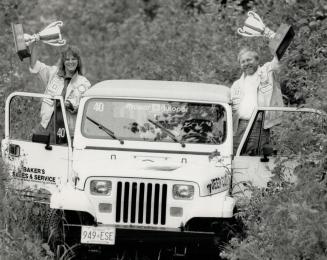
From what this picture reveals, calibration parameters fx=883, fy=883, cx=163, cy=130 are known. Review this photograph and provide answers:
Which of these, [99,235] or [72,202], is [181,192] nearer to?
[99,235]

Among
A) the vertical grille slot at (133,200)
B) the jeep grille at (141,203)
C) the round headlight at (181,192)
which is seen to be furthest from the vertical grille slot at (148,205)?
the round headlight at (181,192)

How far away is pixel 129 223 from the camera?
782 cm

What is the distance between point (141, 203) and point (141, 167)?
392mm

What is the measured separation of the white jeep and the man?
0.57 feet

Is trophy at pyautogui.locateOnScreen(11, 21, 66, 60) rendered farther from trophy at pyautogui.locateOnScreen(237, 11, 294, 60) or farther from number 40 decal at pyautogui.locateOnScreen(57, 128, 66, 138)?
trophy at pyautogui.locateOnScreen(237, 11, 294, 60)

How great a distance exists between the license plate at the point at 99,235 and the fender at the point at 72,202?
0.20 meters

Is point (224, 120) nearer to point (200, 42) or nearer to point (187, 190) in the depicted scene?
point (187, 190)

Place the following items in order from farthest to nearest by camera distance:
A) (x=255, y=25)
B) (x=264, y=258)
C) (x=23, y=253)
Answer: (x=255, y=25)
(x=23, y=253)
(x=264, y=258)

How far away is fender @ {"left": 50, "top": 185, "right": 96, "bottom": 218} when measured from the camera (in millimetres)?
7730

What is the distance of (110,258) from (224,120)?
5.79 ft

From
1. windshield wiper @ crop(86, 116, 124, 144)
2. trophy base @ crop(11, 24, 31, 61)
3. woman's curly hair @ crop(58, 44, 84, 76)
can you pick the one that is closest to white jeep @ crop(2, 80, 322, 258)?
windshield wiper @ crop(86, 116, 124, 144)

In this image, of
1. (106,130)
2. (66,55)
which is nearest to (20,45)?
(66,55)

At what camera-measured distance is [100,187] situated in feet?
25.9

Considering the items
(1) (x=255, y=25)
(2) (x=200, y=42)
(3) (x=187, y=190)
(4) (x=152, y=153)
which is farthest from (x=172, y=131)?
(2) (x=200, y=42)
